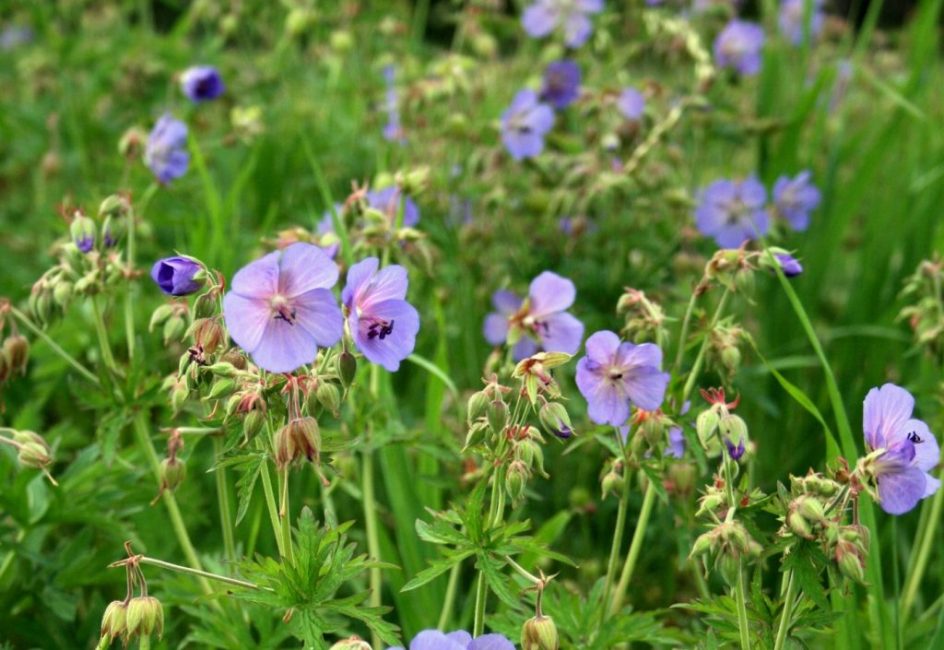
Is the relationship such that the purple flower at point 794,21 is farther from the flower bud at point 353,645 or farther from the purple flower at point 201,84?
the flower bud at point 353,645

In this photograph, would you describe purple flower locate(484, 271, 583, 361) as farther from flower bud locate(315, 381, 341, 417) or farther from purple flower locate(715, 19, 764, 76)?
purple flower locate(715, 19, 764, 76)

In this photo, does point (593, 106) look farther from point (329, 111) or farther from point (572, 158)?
point (329, 111)

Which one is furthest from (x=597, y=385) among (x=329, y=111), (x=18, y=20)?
(x=18, y=20)

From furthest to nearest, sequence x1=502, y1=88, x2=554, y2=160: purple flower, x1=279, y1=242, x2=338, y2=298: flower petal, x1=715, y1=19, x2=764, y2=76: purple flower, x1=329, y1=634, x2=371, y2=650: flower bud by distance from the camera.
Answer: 1. x1=715, y1=19, x2=764, y2=76: purple flower
2. x1=502, y1=88, x2=554, y2=160: purple flower
3. x1=279, y1=242, x2=338, y2=298: flower petal
4. x1=329, y1=634, x2=371, y2=650: flower bud

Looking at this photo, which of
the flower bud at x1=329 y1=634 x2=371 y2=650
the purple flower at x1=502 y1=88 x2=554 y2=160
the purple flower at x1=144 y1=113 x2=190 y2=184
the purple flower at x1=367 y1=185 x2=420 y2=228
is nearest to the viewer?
the flower bud at x1=329 y1=634 x2=371 y2=650

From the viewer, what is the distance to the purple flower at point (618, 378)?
1214 mm

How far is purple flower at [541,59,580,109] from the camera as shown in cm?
256

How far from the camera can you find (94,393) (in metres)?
1.41

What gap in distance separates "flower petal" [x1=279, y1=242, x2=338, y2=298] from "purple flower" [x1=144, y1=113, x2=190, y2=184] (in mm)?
930

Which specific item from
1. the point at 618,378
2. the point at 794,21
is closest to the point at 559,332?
the point at 618,378

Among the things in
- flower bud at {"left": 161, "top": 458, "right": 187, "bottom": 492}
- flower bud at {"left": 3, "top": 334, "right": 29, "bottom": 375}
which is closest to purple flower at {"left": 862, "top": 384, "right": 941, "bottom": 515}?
flower bud at {"left": 161, "top": 458, "right": 187, "bottom": 492}

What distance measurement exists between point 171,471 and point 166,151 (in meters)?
0.77

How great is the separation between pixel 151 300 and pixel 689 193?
3.80 feet

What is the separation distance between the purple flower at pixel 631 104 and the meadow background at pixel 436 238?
0.07 m
